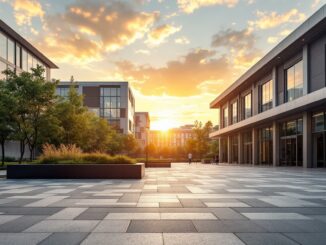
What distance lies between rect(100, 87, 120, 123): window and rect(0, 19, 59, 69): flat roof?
2149 centimetres

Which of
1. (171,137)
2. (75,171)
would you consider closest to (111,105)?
(75,171)

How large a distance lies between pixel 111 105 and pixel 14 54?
37.5 metres

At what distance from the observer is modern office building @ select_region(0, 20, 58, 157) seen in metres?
42.5

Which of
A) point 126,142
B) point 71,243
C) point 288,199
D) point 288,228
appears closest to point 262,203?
point 288,199

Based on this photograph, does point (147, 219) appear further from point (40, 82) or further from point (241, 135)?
point (241, 135)

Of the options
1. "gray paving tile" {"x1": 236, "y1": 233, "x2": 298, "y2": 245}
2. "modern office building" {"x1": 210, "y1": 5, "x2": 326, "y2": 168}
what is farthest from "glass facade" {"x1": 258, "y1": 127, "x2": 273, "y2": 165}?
"gray paving tile" {"x1": 236, "y1": 233, "x2": 298, "y2": 245}

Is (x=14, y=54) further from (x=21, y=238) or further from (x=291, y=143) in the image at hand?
(x=21, y=238)

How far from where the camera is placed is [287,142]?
34.1 meters

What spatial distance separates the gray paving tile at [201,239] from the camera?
5.04 meters

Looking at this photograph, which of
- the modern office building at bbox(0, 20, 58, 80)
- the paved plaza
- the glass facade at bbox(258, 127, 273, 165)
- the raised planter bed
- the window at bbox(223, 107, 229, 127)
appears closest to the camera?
the paved plaza

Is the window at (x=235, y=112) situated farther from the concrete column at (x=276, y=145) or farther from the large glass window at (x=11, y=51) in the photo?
the large glass window at (x=11, y=51)

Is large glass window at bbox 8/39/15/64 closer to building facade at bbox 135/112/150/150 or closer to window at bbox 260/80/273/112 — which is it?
window at bbox 260/80/273/112

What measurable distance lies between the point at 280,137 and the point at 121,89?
52755mm

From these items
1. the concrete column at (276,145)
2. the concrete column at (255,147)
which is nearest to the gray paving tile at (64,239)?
the concrete column at (276,145)
